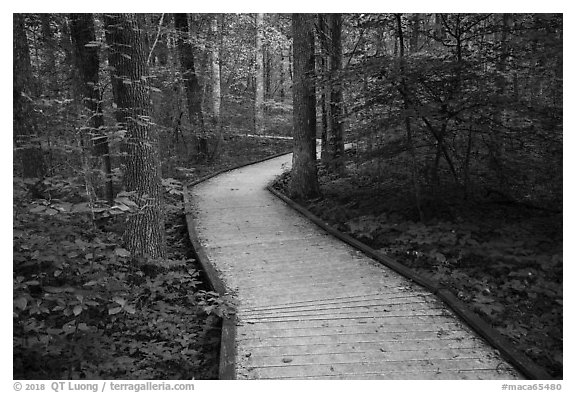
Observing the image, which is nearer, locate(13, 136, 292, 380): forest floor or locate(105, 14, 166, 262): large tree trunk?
locate(13, 136, 292, 380): forest floor

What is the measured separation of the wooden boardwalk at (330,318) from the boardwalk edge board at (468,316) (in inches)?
3.2

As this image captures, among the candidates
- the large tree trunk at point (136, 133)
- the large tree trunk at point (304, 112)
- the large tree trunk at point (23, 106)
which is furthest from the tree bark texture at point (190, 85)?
the large tree trunk at point (136, 133)

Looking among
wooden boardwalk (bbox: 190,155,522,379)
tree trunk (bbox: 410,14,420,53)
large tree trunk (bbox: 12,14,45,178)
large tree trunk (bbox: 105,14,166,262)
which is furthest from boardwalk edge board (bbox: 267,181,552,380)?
large tree trunk (bbox: 12,14,45,178)

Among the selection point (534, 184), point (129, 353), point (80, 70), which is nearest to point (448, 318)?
point (129, 353)

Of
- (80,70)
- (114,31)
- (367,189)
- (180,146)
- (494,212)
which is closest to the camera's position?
(114,31)

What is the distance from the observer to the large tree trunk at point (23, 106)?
193 inches

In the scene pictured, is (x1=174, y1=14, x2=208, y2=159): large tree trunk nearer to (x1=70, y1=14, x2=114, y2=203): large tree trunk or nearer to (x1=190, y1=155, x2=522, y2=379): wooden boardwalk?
(x1=70, y1=14, x2=114, y2=203): large tree trunk

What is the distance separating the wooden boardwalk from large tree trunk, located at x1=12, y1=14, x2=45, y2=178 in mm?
3196

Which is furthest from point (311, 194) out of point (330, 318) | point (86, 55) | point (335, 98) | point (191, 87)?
point (191, 87)

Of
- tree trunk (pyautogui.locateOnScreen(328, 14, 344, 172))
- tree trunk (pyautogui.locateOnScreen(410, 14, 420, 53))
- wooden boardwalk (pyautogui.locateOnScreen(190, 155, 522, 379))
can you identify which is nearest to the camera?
wooden boardwalk (pyautogui.locateOnScreen(190, 155, 522, 379))

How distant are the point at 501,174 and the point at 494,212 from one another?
94 centimetres

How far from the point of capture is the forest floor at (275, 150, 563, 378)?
4.51 metres

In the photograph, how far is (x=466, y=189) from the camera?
7.99 m

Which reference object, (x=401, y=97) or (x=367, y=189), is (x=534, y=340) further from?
(x=367, y=189)
